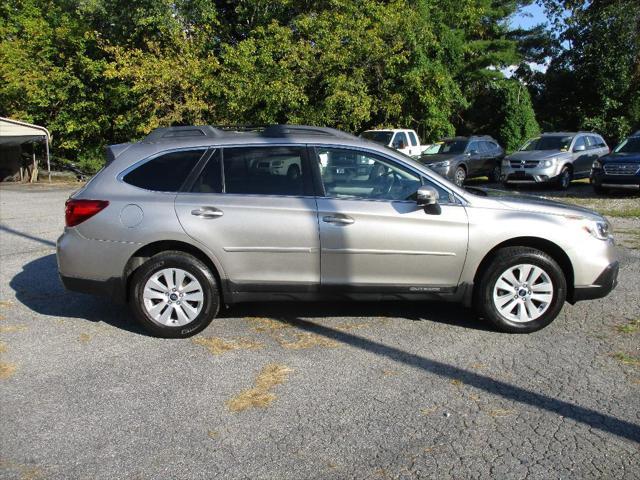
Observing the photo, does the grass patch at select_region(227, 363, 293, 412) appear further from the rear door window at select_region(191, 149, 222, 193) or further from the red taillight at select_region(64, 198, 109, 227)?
the red taillight at select_region(64, 198, 109, 227)

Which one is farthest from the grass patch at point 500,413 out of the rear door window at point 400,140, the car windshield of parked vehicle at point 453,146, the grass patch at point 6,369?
the rear door window at point 400,140

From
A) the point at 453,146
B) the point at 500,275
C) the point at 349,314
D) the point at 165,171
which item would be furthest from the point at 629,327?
the point at 453,146

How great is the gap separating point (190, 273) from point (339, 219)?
134 centimetres

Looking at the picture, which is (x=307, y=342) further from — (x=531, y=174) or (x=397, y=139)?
(x=397, y=139)

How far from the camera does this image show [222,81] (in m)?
21.7

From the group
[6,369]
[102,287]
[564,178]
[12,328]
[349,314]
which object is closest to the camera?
[6,369]

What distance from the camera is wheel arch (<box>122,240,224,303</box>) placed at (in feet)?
17.2

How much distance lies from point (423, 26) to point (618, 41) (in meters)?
11.0

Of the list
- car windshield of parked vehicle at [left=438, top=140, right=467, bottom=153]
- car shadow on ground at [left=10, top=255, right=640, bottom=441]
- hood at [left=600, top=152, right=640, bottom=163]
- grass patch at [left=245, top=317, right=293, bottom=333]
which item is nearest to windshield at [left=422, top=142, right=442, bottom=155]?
car windshield of parked vehicle at [left=438, top=140, right=467, bottom=153]

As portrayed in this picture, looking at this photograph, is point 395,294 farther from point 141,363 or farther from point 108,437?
point 108,437

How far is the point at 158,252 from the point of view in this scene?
5297mm

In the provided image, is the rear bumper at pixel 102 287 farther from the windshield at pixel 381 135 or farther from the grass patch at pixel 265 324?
the windshield at pixel 381 135

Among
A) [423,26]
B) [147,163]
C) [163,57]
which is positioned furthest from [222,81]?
[147,163]

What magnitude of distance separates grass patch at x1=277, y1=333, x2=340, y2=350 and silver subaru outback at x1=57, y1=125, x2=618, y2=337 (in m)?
0.34
